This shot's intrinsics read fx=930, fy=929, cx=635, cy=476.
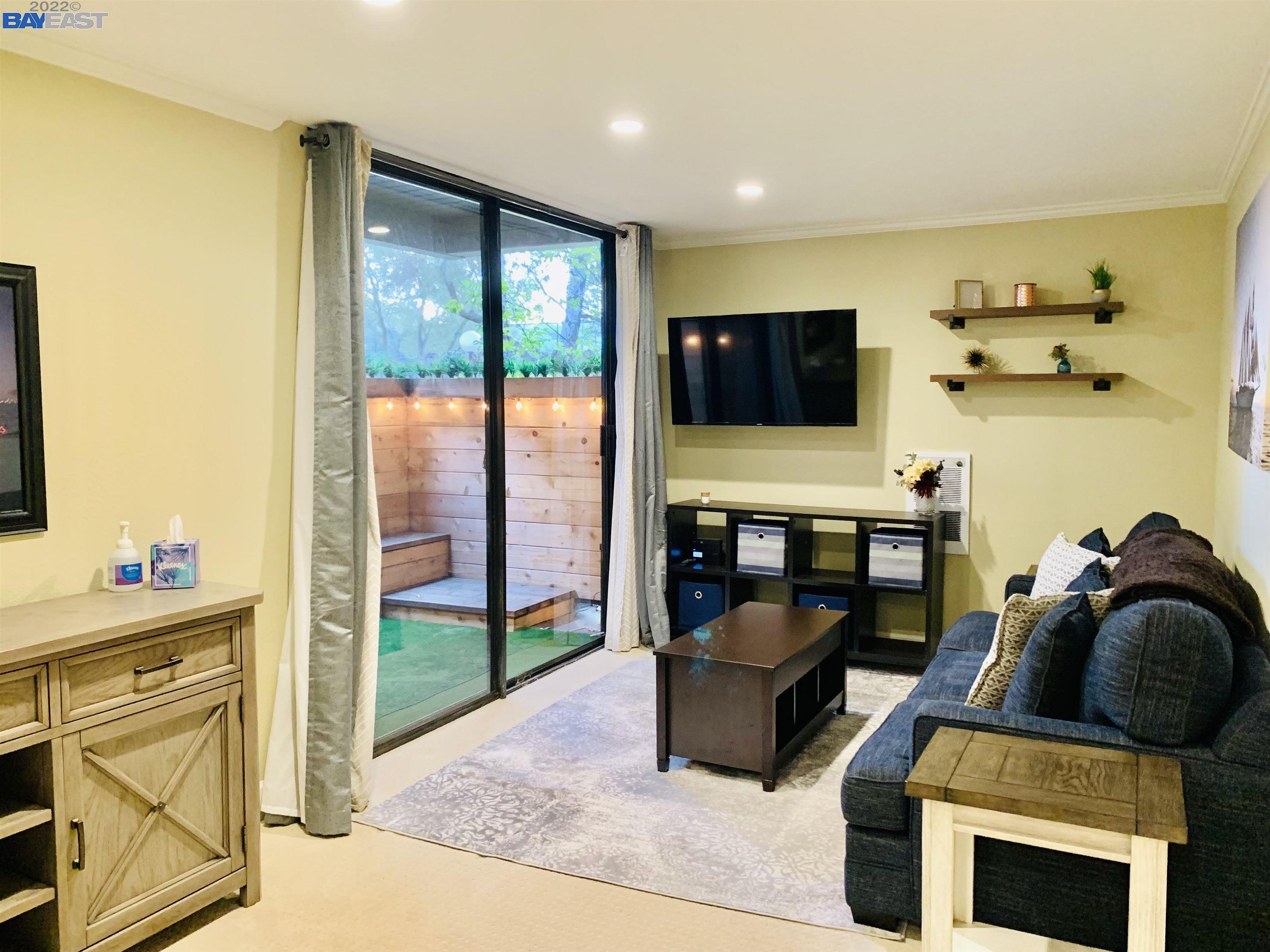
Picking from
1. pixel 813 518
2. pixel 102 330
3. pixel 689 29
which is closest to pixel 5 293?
pixel 102 330

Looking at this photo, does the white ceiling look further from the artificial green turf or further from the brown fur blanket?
the artificial green turf

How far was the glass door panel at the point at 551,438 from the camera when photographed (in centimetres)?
469

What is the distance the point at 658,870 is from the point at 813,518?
268 centimetres

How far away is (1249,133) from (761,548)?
9.56 ft

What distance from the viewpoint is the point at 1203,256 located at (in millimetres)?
4520

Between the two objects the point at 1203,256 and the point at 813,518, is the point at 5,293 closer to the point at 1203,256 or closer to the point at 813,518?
the point at 813,518

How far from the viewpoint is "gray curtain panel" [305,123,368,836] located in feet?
10.6

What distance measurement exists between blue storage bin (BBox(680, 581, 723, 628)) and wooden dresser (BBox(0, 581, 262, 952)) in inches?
124

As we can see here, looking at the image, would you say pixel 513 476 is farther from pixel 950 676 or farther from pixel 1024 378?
pixel 1024 378

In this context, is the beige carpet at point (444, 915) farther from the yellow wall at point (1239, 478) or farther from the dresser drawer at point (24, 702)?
the yellow wall at point (1239, 478)

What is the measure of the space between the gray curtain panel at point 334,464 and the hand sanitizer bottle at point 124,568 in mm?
651

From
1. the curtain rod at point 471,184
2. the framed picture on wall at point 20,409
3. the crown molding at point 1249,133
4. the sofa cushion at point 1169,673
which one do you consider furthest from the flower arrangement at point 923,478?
the framed picture on wall at point 20,409

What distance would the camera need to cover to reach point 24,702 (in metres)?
2.14

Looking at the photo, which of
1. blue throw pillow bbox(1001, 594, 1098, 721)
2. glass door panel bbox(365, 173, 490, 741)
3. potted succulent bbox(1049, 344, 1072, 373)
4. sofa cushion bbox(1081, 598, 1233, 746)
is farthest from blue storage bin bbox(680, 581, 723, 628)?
sofa cushion bbox(1081, 598, 1233, 746)
